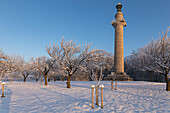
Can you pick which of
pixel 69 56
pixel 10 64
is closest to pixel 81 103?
pixel 69 56

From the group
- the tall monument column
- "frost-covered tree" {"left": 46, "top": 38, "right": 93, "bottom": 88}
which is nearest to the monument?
the tall monument column

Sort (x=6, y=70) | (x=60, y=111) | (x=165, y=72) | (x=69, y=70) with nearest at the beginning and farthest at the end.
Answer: (x=60, y=111) < (x=165, y=72) < (x=69, y=70) < (x=6, y=70)

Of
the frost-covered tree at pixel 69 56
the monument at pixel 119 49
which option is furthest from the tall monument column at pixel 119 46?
the frost-covered tree at pixel 69 56

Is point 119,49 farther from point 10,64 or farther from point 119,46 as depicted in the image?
point 10,64

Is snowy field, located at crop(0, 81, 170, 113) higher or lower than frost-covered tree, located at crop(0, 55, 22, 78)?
lower

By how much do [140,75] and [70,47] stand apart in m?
40.5

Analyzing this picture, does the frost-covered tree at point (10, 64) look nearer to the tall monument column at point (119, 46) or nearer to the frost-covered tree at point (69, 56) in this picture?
the frost-covered tree at point (69, 56)

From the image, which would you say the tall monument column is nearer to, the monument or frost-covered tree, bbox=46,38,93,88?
the monument

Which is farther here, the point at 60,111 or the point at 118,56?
the point at 118,56

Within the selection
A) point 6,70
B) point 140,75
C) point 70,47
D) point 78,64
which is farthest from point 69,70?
point 140,75

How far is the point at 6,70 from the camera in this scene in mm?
21922

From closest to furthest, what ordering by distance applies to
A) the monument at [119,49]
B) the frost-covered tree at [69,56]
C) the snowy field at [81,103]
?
the snowy field at [81,103]
the frost-covered tree at [69,56]
the monument at [119,49]

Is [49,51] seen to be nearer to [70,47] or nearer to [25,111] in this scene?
[70,47]

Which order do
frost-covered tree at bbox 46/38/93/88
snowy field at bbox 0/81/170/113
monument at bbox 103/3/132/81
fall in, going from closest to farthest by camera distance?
snowy field at bbox 0/81/170/113, frost-covered tree at bbox 46/38/93/88, monument at bbox 103/3/132/81
